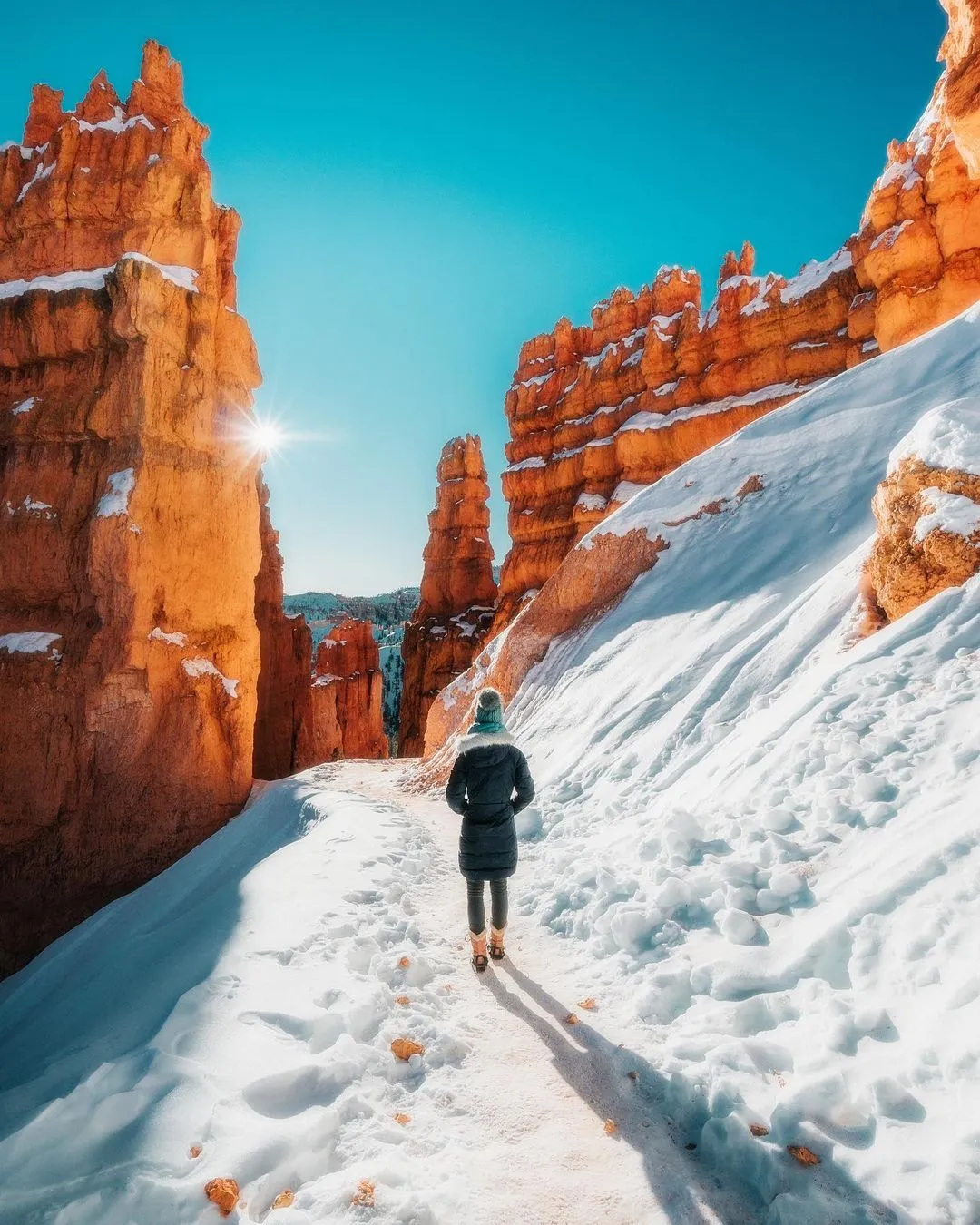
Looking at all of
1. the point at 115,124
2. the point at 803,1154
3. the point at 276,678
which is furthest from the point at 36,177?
the point at 803,1154

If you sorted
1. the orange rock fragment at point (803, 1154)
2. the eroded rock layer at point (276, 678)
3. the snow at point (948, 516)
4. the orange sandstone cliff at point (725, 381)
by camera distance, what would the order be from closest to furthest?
the orange rock fragment at point (803, 1154) → the snow at point (948, 516) → the orange sandstone cliff at point (725, 381) → the eroded rock layer at point (276, 678)

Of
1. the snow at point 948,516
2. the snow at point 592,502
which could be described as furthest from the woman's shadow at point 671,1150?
the snow at point 592,502

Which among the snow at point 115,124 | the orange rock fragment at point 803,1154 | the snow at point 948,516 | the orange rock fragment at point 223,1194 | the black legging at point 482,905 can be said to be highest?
the snow at point 115,124

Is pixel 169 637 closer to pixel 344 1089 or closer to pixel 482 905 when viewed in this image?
pixel 482 905

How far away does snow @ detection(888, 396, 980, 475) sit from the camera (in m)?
6.15

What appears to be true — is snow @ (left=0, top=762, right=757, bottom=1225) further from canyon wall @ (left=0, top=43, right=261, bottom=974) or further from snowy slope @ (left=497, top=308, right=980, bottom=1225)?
canyon wall @ (left=0, top=43, right=261, bottom=974)

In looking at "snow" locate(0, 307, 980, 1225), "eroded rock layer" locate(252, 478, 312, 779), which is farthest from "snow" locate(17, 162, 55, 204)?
"snow" locate(0, 307, 980, 1225)

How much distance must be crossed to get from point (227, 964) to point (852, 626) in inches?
273

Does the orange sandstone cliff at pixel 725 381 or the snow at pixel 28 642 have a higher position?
the orange sandstone cliff at pixel 725 381

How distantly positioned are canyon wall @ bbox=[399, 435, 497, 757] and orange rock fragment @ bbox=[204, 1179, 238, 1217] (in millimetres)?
40056

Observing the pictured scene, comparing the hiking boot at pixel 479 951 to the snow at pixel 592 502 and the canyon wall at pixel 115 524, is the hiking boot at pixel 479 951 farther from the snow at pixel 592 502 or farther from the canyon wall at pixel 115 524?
the snow at pixel 592 502

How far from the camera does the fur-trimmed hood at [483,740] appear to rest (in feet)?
15.9

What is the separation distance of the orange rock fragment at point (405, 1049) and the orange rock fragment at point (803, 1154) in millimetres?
2057

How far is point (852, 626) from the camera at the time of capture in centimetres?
689
